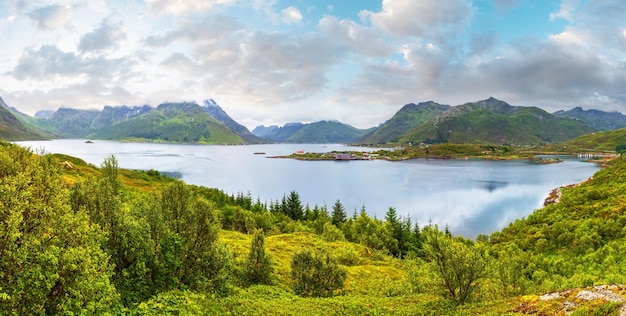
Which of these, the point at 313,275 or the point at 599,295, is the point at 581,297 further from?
the point at 313,275

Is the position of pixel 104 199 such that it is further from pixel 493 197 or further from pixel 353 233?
pixel 493 197

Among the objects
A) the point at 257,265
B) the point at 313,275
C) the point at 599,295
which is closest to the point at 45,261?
the point at 257,265

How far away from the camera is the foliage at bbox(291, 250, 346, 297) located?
36.1 m

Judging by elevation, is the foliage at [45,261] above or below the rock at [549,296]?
above

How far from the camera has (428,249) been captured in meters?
28.6

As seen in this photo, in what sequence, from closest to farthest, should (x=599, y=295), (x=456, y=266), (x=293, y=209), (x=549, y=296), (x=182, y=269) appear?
1. (x=599, y=295)
2. (x=549, y=296)
3. (x=182, y=269)
4. (x=456, y=266)
5. (x=293, y=209)

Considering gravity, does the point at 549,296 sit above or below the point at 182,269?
below

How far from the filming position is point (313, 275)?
3625 centimetres

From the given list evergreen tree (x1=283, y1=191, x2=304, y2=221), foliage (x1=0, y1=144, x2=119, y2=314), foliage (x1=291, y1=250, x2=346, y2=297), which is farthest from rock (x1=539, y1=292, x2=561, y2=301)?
evergreen tree (x1=283, y1=191, x2=304, y2=221)

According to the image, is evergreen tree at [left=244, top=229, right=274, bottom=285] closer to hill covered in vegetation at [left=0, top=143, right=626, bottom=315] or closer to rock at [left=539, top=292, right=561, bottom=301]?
hill covered in vegetation at [left=0, top=143, right=626, bottom=315]

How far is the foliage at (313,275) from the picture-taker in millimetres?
36094

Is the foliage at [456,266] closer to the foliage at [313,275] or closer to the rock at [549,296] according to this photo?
the rock at [549,296]

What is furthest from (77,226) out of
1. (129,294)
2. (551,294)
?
(551,294)

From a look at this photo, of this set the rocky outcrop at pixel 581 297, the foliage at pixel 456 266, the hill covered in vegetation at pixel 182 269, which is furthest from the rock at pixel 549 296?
the foliage at pixel 456 266
